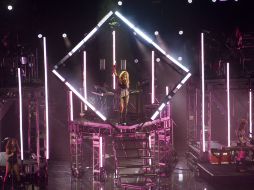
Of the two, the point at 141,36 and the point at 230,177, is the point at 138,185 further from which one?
the point at 141,36

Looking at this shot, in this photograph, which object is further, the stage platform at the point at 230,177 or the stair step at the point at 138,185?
the stage platform at the point at 230,177

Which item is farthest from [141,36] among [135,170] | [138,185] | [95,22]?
[138,185]

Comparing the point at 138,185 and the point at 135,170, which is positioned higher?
the point at 135,170

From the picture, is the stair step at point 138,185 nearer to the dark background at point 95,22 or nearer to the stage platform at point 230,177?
the stage platform at point 230,177

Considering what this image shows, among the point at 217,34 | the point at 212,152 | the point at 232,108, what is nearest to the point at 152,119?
the point at 212,152

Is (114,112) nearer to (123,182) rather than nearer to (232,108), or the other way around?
(123,182)

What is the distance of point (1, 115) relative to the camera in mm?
17688

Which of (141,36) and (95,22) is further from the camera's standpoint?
(95,22)

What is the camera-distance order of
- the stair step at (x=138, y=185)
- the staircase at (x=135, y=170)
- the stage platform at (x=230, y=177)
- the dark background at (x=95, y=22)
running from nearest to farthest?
→ the stair step at (x=138, y=185) < the staircase at (x=135, y=170) < the stage platform at (x=230, y=177) < the dark background at (x=95, y=22)

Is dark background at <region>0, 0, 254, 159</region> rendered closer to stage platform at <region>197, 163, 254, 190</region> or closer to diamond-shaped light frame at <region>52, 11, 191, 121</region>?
diamond-shaped light frame at <region>52, 11, 191, 121</region>

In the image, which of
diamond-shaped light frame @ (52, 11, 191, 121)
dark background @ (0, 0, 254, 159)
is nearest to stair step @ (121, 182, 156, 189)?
diamond-shaped light frame @ (52, 11, 191, 121)

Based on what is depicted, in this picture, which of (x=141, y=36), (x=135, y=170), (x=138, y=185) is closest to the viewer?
(x=138, y=185)

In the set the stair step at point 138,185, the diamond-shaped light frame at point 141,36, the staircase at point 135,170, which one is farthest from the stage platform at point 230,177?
the diamond-shaped light frame at point 141,36

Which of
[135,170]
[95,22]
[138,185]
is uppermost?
[95,22]
